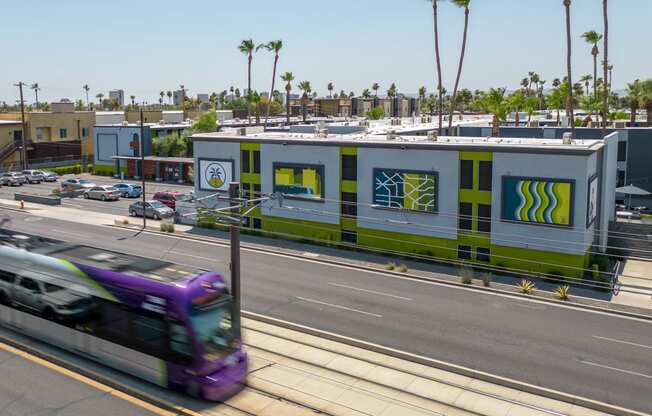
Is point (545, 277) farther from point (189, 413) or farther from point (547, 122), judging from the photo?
point (547, 122)

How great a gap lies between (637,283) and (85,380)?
27838 millimetres

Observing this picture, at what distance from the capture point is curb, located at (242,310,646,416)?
18484 millimetres

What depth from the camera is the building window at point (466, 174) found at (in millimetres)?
37375

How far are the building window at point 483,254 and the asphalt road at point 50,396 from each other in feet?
79.8

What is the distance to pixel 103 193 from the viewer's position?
62.2 meters

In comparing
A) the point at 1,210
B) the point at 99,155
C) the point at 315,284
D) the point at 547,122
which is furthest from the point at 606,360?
the point at 99,155

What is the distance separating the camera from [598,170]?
3834cm

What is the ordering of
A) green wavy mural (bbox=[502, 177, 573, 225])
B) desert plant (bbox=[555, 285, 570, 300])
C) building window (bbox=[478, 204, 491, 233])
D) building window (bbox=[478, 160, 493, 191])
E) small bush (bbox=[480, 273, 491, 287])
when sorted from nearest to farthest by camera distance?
desert plant (bbox=[555, 285, 570, 300]) → small bush (bbox=[480, 273, 491, 287]) → green wavy mural (bbox=[502, 177, 573, 225]) → building window (bbox=[478, 160, 493, 191]) → building window (bbox=[478, 204, 491, 233])

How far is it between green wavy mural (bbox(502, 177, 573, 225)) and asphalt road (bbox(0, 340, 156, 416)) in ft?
81.9

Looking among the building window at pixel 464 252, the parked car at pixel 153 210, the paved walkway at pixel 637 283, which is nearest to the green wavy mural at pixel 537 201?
the building window at pixel 464 252

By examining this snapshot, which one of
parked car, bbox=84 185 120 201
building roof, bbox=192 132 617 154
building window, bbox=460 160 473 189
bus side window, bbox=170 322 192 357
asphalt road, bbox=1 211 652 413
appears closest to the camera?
bus side window, bbox=170 322 192 357

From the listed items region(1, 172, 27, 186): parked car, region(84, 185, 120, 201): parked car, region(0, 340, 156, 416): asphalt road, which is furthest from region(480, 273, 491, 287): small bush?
region(1, 172, 27, 186): parked car

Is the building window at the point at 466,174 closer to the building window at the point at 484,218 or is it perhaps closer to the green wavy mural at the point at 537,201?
the building window at the point at 484,218

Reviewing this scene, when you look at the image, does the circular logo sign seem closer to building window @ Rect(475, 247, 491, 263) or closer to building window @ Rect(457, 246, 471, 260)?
building window @ Rect(457, 246, 471, 260)
